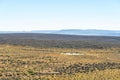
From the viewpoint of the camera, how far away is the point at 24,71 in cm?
2981

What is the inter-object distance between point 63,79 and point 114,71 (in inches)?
260

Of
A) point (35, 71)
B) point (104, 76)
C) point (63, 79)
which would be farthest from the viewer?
point (35, 71)

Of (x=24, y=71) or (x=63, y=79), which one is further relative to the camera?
(x=24, y=71)

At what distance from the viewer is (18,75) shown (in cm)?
2780

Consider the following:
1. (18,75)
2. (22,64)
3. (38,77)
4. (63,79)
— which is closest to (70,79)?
(63,79)

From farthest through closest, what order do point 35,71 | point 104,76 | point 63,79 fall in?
point 35,71 → point 104,76 → point 63,79

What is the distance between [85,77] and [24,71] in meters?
5.60

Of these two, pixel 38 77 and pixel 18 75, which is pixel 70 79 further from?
pixel 18 75

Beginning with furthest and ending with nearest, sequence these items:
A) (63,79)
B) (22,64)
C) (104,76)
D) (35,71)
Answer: (22,64), (35,71), (104,76), (63,79)

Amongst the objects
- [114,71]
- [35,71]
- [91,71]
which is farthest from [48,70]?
[114,71]

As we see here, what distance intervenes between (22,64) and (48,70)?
443 centimetres

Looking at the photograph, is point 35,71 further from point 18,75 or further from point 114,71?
point 114,71

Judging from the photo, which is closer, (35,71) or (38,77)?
(38,77)

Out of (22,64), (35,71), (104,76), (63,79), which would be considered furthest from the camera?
(22,64)
